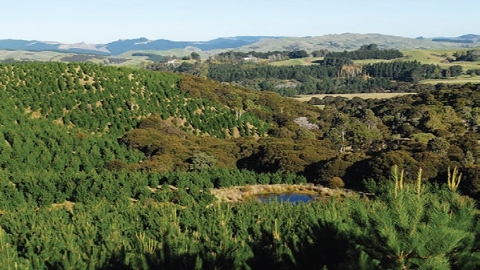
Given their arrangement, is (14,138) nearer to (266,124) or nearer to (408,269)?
(266,124)

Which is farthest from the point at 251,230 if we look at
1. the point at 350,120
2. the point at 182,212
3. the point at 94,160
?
the point at 350,120

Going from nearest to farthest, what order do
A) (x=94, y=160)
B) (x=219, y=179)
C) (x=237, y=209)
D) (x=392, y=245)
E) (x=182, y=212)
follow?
(x=392, y=245)
(x=182, y=212)
(x=237, y=209)
(x=219, y=179)
(x=94, y=160)

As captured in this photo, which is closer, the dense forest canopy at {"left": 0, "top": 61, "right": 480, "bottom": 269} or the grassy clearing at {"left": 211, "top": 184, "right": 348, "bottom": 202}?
the dense forest canopy at {"left": 0, "top": 61, "right": 480, "bottom": 269}

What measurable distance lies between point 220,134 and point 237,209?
46.6 metres

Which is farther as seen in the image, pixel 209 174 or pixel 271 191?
pixel 209 174

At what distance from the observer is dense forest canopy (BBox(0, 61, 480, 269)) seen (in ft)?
27.9

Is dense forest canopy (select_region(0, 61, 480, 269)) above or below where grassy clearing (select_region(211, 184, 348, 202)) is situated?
above

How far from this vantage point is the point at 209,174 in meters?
44.5

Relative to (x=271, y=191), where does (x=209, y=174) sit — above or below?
above

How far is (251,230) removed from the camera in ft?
78.8

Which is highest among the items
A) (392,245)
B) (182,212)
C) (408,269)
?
(392,245)

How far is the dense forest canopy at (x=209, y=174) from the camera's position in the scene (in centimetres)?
849

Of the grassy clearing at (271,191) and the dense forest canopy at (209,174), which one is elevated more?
the dense forest canopy at (209,174)

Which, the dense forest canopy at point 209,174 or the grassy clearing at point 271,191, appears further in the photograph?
the grassy clearing at point 271,191
